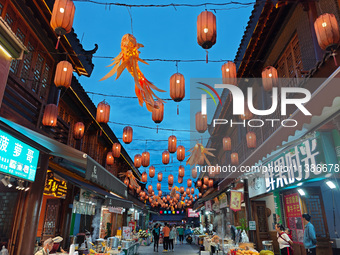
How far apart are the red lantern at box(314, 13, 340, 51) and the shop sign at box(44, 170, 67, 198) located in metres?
10.6

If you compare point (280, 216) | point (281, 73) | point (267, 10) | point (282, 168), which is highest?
point (267, 10)

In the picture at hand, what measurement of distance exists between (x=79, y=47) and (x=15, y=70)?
4.31m

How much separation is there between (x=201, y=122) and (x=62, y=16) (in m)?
8.20

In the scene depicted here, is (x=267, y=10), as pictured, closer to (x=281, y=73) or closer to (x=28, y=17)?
(x=281, y=73)

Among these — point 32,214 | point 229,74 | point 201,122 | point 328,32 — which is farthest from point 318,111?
point 32,214

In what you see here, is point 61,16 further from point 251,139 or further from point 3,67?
point 251,139

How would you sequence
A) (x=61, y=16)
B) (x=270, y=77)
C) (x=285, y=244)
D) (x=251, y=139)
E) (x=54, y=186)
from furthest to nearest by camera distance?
(x=251, y=139) < (x=54, y=186) < (x=270, y=77) < (x=285, y=244) < (x=61, y=16)

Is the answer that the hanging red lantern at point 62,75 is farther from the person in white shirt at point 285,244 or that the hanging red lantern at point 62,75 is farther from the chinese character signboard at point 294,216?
the chinese character signboard at point 294,216

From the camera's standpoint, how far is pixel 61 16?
6141 millimetres

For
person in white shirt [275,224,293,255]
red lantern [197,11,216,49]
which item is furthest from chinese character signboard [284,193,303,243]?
red lantern [197,11,216,49]

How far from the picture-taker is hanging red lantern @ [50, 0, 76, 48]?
20.0 ft

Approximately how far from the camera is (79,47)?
39.8ft

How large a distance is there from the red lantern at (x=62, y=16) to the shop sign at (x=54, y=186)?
6517mm

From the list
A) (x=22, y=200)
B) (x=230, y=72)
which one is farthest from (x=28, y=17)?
(x=230, y=72)
